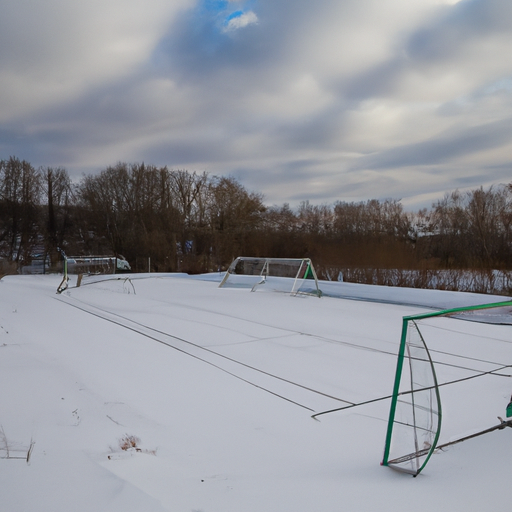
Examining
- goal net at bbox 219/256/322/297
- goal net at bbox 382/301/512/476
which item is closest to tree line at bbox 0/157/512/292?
goal net at bbox 219/256/322/297

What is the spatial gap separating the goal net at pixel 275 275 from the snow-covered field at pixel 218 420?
440cm

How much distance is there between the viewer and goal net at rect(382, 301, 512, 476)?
2826 millimetres

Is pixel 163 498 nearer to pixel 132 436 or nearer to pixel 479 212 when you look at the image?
pixel 132 436

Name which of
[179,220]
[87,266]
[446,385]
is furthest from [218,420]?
[179,220]

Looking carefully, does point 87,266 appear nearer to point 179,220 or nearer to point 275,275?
point 275,275

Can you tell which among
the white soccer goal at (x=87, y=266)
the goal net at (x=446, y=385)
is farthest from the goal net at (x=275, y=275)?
the goal net at (x=446, y=385)

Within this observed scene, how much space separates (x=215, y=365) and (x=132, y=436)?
231 cm

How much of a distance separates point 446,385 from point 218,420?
8.27 feet

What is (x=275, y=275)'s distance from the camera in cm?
1434

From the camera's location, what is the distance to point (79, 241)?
35.5m

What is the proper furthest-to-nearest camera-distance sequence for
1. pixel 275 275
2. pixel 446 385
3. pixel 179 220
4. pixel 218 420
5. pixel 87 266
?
pixel 179 220, pixel 87 266, pixel 275 275, pixel 446 385, pixel 218 420

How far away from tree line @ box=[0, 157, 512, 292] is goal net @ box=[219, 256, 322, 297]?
16.9 feet

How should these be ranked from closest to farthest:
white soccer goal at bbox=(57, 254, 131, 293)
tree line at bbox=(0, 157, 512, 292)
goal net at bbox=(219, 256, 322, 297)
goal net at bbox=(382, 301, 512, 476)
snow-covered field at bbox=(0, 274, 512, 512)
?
snow-covered field at bbox=(0, 274, 512, 512)
goal net at bbox=(382, 301, 512, 476)
goal net at bbox=(219, 256, 322, 297)
white soccer goal at bbox=(57, 254, 131, 293)
tree line at bbox=(0, 157, 512, 292)

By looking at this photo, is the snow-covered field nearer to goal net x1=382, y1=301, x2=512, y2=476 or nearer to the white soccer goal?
goal net x1=382, y1=301, x2=512, y2=476
